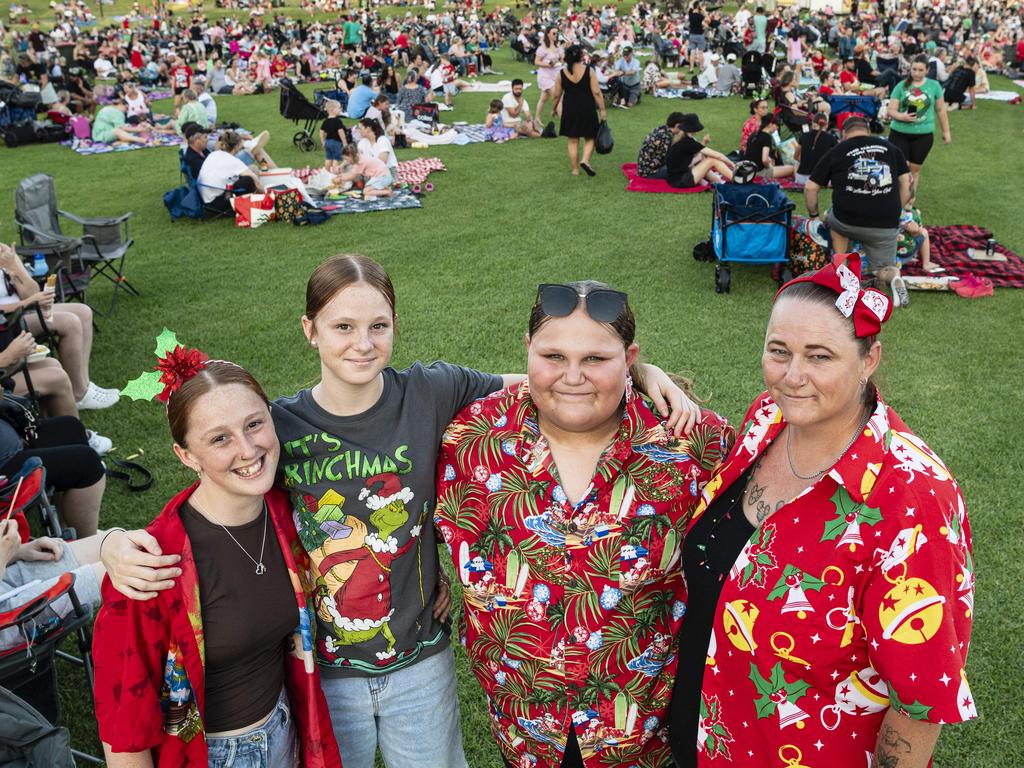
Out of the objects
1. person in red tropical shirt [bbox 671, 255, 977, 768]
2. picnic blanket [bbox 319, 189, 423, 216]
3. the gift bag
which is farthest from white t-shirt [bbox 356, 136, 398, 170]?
person in red tropical shirt [bbox 671, 255, 977, 768]

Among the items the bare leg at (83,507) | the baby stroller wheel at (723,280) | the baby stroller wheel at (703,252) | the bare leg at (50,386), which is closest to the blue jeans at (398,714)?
the bare leg at (83,507)

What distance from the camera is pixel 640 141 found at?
1511 cm

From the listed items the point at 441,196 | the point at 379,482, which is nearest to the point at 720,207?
the point at 441,196

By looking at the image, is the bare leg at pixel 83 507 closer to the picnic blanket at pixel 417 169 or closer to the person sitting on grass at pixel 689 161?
the picnic blanket at pixel 417 169

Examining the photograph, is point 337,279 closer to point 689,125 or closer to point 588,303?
point 588,303

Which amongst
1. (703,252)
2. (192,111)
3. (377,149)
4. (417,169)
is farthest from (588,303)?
(192,111)

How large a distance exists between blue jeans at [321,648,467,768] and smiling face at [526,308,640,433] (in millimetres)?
920

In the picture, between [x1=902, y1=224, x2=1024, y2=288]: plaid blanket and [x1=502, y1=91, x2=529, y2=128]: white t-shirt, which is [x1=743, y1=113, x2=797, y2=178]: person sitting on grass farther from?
[x1=502, y1=91, x2=529, y2=128]: white t-shirt

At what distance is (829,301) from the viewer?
1935 mm

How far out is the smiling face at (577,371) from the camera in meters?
2.06

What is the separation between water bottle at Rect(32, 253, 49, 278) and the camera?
24.1ft

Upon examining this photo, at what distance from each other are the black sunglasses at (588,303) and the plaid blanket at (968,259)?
7.40 m

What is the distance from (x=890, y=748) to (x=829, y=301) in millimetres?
1010

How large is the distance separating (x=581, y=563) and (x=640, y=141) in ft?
46.3
